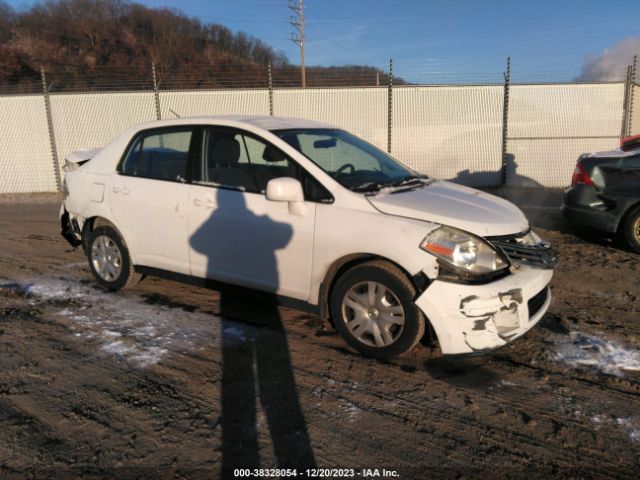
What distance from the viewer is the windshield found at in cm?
421

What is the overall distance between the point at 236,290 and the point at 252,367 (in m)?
0.94

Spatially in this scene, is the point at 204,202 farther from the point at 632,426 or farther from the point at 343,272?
the point at 632,426

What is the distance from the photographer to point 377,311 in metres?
3.76

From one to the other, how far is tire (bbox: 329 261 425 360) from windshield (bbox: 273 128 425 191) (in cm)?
73

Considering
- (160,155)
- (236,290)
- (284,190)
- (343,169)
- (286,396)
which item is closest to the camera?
(286,396)

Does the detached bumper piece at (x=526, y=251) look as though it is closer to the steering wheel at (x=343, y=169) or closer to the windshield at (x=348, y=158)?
the windshield at (x=348, y=158)

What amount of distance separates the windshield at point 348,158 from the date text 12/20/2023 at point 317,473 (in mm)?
2048

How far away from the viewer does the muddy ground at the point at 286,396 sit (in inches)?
109

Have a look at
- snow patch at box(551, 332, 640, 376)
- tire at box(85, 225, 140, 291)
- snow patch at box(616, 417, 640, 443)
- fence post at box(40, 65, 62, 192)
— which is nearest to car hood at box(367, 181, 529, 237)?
snow patch at box(551, 332, 640, 376)

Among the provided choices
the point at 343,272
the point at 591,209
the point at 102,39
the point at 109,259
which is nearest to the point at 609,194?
the point at 591,209

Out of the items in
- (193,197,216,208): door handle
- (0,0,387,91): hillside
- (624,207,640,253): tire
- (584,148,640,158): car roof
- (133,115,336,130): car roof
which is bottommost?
(624,207,640,253): tire

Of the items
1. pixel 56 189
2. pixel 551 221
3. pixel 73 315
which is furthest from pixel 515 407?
pixel 56 189

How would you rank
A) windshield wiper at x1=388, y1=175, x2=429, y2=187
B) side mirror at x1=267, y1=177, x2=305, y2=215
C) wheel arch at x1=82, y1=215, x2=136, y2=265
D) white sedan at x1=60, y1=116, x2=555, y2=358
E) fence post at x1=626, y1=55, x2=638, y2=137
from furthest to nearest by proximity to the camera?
fence post at x1=626, y1=55, x2=638, y2=137, wheel arch at x1=82, y1=215, x2=136, y2=265, windshield wiper at x1=388, y1=175, x2=429, y2=187, side mirror at x1=267, y1=177, x2=305, y2=215, white sedan at x1=60, y1=116, x2=555, y2=358

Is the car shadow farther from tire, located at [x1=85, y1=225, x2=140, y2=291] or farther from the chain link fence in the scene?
the chain link fence
